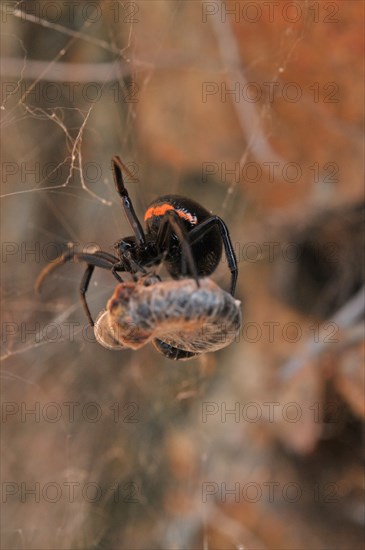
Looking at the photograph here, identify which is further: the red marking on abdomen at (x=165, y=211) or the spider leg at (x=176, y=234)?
the red marking on abdomen at (x=165, y=211)

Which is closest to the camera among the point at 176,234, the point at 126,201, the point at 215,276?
the point at 176,234

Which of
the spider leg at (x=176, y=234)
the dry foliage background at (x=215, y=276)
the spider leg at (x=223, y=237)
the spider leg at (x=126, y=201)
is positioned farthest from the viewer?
the dry foliage background at (x=215, y=276)

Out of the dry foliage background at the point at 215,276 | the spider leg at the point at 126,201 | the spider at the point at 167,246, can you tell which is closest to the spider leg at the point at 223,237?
the spider at the point at 167,246

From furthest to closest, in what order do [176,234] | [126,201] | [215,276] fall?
[215,276]
[126,201]
[176,234]

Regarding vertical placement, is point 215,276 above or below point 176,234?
below

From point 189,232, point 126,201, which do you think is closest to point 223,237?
point 189,232

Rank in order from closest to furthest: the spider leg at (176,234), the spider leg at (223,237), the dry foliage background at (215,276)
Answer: the spider leg at (176,234)
the spider leg at (223,237)
the dry foliage background at (215,276)

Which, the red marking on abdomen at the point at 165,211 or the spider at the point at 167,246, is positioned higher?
the red marking on abdomen at the point at 165,211

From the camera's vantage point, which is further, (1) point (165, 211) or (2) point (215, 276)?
(2) point (215, 276)

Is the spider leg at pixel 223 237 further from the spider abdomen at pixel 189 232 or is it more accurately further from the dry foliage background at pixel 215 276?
the dry foliage background at pixel 215 276

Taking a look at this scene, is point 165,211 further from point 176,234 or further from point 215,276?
point 215,276
